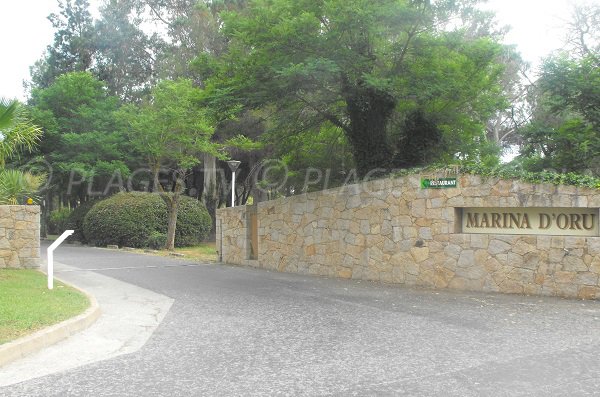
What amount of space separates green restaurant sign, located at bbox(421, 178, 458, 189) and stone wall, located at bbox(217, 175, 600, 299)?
0.09m

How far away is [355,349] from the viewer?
20.1 ft

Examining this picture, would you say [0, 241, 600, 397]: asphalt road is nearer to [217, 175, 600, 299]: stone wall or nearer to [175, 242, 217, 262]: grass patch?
[217, 175, 600, 299]: stone wall

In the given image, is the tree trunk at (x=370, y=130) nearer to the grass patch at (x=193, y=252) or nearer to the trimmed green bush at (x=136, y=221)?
the grass patch at (x=193, y=252)

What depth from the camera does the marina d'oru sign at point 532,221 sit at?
9414mm

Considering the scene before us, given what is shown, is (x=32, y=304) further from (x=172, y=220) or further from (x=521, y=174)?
(x=172, y=220)

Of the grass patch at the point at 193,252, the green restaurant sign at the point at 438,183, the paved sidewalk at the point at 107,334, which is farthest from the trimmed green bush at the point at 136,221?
the green restaurant sign at the point at 438,183

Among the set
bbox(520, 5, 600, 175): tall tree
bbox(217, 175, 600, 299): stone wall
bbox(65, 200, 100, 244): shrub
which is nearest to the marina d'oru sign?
bbox(217, 175, 600, 299): stone wall

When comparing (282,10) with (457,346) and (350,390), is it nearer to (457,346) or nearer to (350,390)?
(457,346)

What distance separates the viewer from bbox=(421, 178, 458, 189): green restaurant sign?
35.6 ft

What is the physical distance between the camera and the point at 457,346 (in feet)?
20.6

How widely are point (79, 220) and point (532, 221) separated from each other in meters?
23.4

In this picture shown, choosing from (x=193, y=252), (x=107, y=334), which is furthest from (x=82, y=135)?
(x=107, y=334)

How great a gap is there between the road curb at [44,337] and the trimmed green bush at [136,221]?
16144 mm

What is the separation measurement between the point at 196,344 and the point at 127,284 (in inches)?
231
